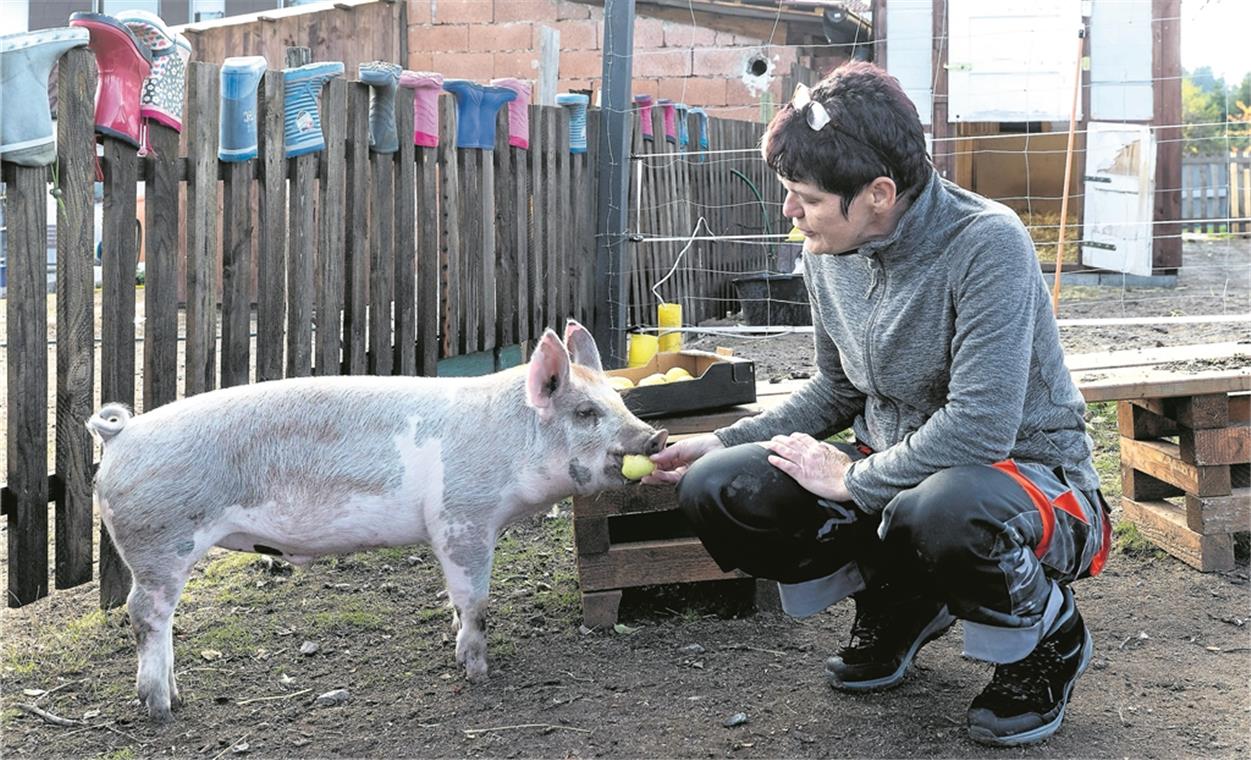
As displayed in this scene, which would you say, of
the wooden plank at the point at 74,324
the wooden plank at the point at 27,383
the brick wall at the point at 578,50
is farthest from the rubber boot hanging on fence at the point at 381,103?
the brick wall at the point at 578,50

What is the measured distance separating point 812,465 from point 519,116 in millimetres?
3799

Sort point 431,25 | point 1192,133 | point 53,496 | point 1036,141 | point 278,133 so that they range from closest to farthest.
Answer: point 53,496 < point 278,133 < point 431,25 < point 1036,141 < point 1192,133

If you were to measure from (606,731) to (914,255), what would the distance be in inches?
51.4

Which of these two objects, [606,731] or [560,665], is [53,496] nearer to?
[560,665]

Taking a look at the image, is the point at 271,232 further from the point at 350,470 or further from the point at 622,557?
the point at 622,557

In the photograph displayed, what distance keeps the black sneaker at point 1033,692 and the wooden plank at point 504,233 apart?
3951 mm

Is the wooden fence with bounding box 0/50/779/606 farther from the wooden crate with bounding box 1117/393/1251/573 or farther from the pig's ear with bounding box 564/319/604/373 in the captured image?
the wooden crate with bounding box 1117/393/1251/573

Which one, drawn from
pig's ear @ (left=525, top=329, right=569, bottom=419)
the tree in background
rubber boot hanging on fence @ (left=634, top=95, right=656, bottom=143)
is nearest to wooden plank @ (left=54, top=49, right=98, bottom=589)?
pig's ear @ (left=525, top=329, right=569, bottom=419)

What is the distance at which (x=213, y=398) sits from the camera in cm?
319

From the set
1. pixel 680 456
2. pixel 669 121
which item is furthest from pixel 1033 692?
pixel 669 121

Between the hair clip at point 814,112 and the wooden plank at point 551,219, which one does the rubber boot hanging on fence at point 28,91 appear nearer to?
the hair clip at point 814,112

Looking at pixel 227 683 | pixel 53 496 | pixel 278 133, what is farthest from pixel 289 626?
pixel 278 133

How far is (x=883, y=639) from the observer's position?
10.4ft

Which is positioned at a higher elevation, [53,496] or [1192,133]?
[1192,133]
